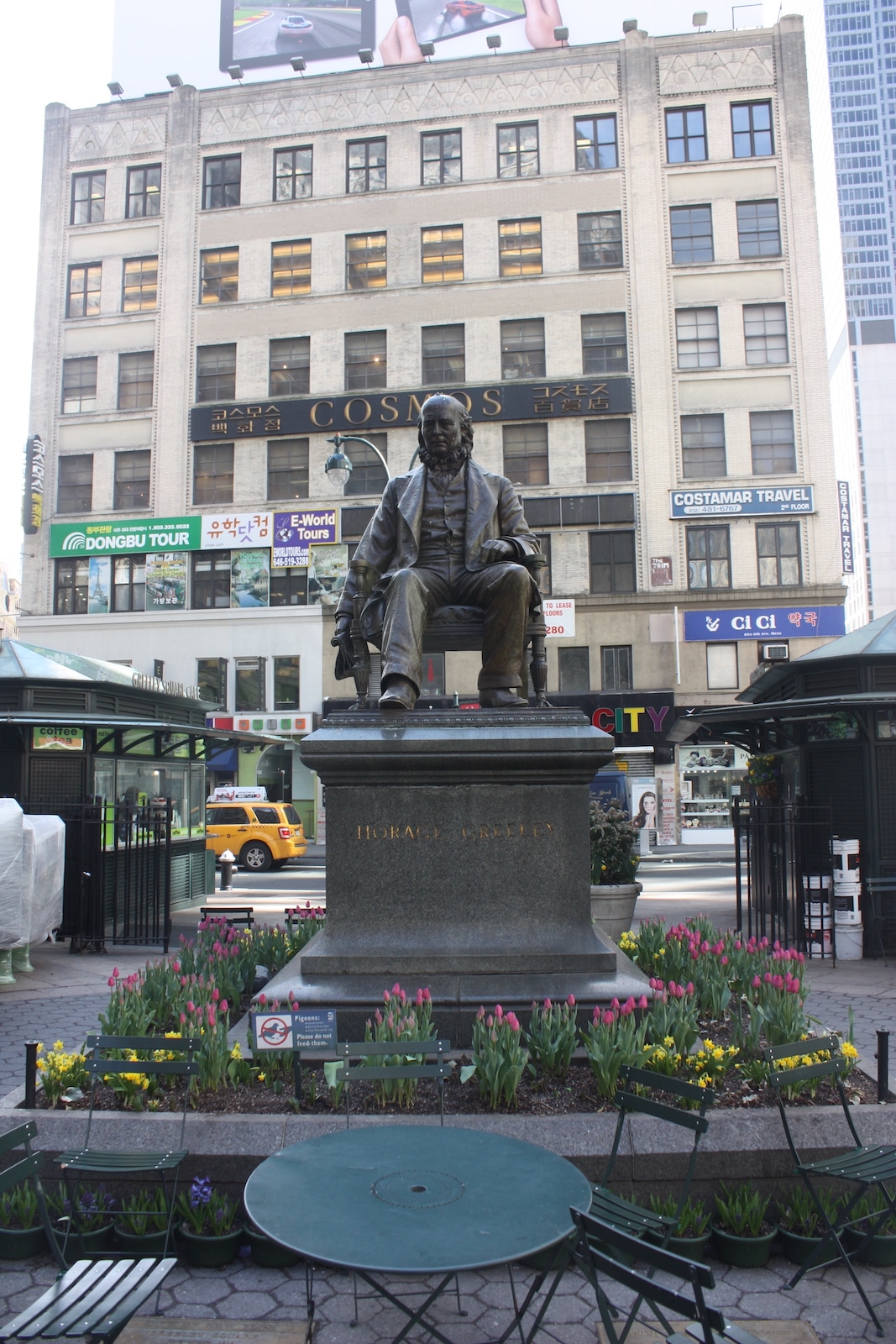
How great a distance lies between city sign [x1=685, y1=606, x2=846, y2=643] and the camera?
34.1 m

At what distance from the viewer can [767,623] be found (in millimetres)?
34344

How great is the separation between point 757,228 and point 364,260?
1509cm

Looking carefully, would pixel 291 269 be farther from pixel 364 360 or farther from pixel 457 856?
pixel 457 856

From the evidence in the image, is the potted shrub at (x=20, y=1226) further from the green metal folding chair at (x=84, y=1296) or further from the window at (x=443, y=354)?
the window at (x=443, y=354)

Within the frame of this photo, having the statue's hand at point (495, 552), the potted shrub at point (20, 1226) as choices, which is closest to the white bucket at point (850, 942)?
the statue's hand at point (495, 552)

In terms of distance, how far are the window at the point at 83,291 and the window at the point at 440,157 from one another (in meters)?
14.2

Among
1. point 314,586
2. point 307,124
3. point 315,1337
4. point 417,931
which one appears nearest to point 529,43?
point 307,124

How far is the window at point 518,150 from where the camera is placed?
37.9m

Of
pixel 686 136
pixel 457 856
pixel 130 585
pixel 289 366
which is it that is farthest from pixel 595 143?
pixel 457 856

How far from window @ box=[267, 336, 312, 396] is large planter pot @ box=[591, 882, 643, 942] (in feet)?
100

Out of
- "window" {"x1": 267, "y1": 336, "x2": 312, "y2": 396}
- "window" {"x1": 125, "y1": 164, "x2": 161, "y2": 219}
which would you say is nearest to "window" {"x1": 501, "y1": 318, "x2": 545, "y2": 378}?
"window" {"x1": 267, "y1": 336, "x2": 312, "y2": 396}

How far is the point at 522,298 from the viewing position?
37250 mm

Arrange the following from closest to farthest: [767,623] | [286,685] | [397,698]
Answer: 1. [397,698]
2. [767,623]
3. [286,685]

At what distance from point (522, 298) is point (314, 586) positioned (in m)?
13.6
